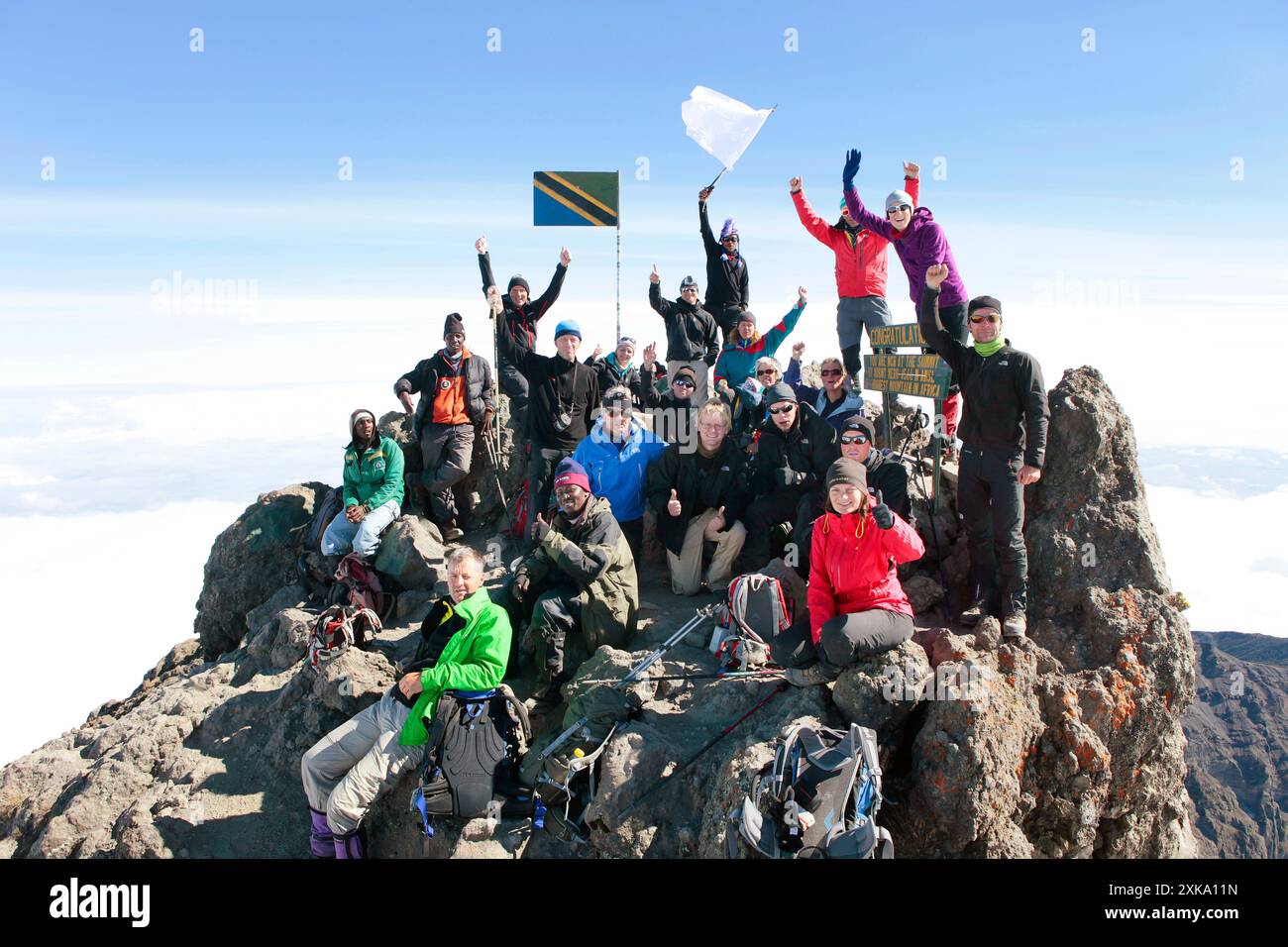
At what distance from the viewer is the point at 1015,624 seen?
7.57 meters

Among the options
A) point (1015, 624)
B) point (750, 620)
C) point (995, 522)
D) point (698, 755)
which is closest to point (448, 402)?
point (750, 620)

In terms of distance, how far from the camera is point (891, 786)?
6.36 meters

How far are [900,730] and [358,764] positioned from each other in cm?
454

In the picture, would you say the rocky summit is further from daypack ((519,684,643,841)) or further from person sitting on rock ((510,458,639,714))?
person sitting on rock ((510,458,639,714))

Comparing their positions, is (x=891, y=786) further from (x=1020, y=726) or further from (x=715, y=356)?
(x=715, y=356)

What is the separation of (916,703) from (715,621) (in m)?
2.32

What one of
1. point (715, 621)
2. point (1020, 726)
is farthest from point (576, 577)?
point (1020, 726)

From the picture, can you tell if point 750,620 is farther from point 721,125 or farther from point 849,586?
point 721,125

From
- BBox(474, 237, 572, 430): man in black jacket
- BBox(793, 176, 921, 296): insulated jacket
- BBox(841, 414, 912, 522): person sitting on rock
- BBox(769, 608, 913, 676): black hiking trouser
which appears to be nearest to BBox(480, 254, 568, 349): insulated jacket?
BBox(474, 237, 572, 430): man in black jacket

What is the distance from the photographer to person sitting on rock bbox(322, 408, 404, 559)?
10.6m

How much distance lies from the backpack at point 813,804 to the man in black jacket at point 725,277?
950cm
